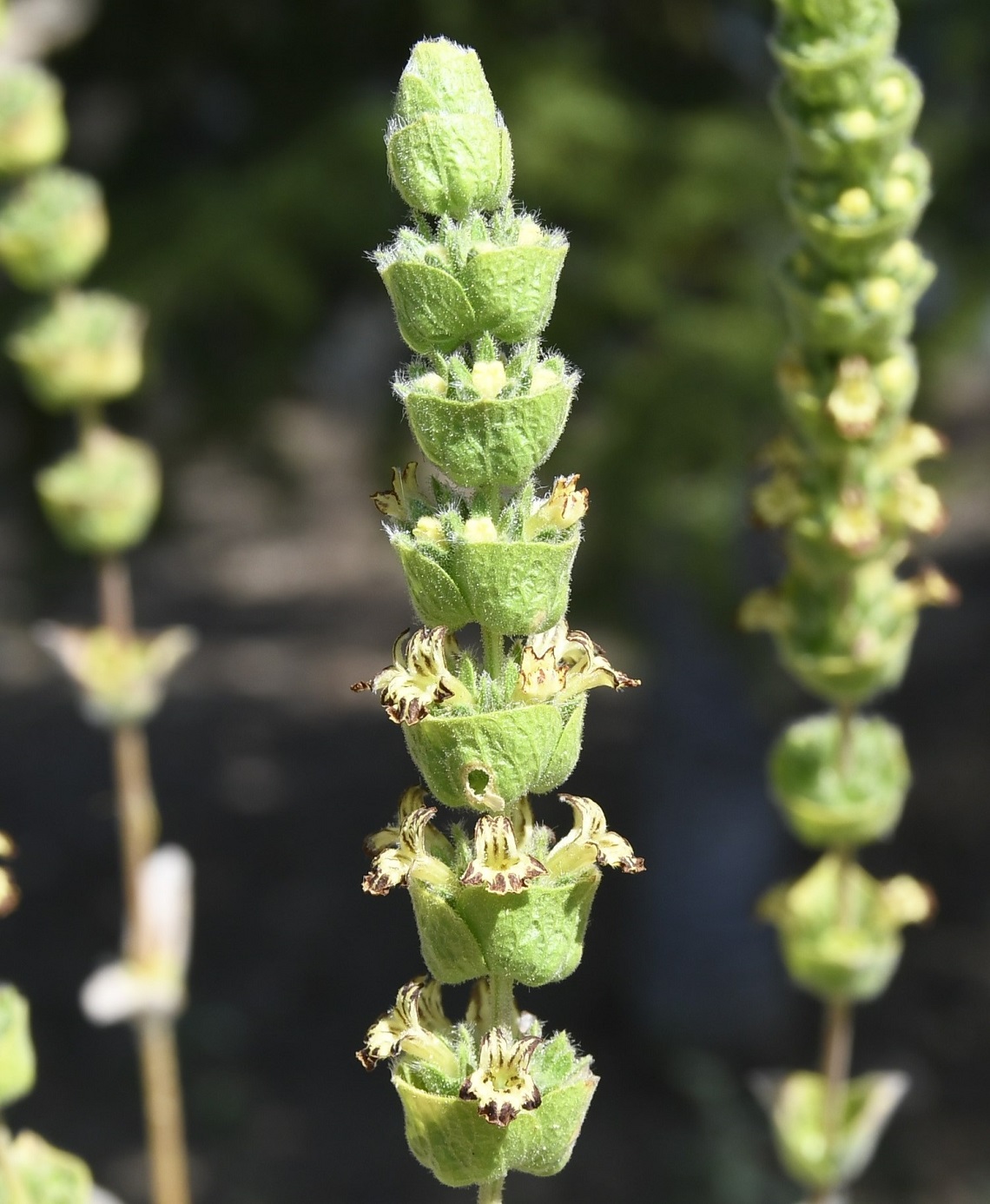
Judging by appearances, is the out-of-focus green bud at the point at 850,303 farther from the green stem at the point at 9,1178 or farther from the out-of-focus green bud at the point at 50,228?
the green stem at the point at 9,1178

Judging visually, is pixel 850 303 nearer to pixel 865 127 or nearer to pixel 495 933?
pixel 865 127

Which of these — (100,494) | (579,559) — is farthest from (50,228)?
(579,559)

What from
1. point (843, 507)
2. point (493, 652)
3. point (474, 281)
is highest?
point (843, 507)

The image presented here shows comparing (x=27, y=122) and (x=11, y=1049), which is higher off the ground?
(x=27, y=122)

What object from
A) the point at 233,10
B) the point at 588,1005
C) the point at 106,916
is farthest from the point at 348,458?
the point at 233,10

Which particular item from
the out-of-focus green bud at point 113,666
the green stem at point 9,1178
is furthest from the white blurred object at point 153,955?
the green stem at point 9,1178

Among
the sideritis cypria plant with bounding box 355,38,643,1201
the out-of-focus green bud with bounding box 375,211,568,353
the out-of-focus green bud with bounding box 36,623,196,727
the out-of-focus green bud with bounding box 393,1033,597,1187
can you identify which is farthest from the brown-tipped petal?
the out-of-focus green bud with bounding box 36,623,196,727

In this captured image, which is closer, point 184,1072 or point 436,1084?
point 436,1084

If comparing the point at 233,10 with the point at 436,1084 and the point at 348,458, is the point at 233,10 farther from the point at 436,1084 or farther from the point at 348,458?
the point at 348,458
